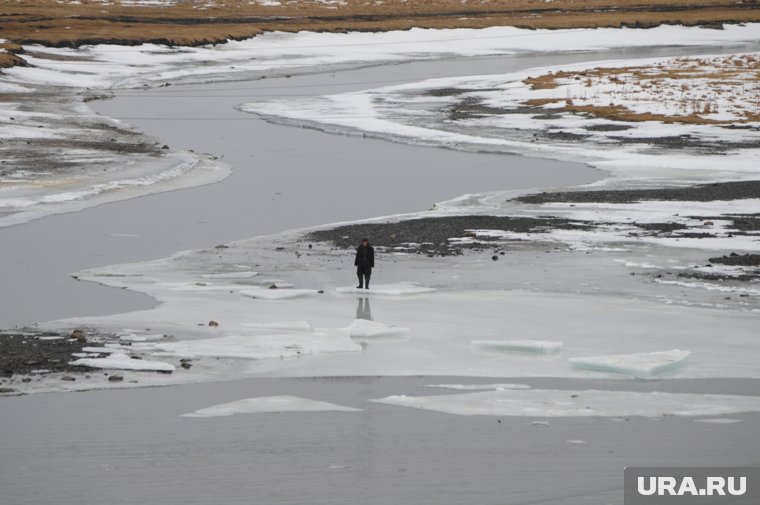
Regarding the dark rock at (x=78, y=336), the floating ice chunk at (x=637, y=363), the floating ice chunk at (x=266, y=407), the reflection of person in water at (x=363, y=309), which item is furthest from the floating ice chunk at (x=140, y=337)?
the floating ice chunk at (x=637, y=363)

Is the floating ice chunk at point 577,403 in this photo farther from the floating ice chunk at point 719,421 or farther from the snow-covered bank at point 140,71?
the snow-covered bank at point 140,71

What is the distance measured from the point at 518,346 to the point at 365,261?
3359 mm

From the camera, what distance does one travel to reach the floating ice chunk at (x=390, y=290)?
15688mm

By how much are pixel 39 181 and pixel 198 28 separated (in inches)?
2424

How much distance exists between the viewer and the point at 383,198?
81.9 feet

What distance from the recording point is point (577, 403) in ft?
35.8

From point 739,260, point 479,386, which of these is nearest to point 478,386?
point 479,386

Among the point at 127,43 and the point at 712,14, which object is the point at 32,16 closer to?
the point at 127,43

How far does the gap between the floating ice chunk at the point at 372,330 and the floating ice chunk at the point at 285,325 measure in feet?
1.62

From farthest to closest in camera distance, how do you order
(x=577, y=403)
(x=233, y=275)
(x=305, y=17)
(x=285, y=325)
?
(x=305, y=17)
(x=233, y=275)
(x=285, y=325)
(x=577, y=403)

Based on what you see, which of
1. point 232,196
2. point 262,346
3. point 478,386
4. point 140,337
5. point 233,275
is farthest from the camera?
point 232,196

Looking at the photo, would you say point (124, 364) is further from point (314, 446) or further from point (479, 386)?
point (479, 386)

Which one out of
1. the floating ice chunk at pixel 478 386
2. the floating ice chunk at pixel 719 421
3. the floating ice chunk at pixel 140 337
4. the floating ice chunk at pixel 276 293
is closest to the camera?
the floating ice chunk at pixel 719 421

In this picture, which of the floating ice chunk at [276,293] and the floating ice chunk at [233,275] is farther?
the floating ice chunk at [233,275]
